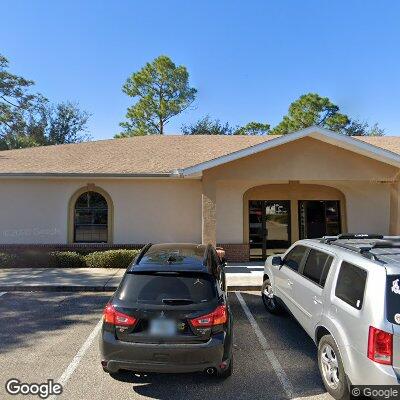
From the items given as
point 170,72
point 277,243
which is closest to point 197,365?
point 277,243

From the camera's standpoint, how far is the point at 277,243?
45.6 feet

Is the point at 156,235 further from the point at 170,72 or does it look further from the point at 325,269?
the point at 170,72

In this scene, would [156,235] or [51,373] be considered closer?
[51,373]

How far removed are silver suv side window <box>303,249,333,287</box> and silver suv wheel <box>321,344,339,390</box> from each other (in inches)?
32.0

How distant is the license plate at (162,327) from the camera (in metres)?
4.14

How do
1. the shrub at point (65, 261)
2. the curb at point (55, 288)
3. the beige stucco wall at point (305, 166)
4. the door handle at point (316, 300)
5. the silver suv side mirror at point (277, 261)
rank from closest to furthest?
the door handle at point (316, 300)
the silver suv side mirror at point (277, 261)
the curb at point (55, 288)
the beige stucco wall at point (305, 166)
the shrub at point (65, 261)

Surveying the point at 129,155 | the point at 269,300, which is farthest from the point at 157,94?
the point at 269,300

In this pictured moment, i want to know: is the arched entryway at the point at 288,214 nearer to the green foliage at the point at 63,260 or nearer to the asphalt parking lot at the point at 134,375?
the green foliage at the point at 63,260

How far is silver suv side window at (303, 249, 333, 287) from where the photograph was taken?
484cm

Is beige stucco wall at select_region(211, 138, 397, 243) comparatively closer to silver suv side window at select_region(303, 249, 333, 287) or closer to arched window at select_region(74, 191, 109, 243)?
arched window at select_region(74, 191, 109, 243)

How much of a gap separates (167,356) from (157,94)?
38.8 m

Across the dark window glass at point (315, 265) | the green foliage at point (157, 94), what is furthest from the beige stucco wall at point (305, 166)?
the green foliage at point (157, 94)

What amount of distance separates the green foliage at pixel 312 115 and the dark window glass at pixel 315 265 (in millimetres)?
37281

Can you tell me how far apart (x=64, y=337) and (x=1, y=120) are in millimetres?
33033
